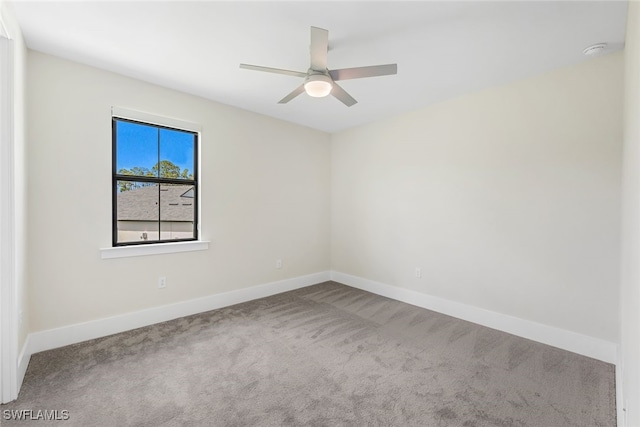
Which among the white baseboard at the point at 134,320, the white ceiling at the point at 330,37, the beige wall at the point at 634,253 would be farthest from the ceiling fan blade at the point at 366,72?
the white baseboard at the point at 134,320

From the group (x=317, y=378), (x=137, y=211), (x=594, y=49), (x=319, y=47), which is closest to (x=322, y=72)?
(x=319, y=47)

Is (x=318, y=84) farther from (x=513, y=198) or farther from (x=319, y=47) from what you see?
(x=513, y=198)

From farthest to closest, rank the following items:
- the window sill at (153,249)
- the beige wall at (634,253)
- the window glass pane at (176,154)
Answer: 1. the window glass pane at (176,154)
2. the window sill at (153,249)
3. the beige wall at (634,253)

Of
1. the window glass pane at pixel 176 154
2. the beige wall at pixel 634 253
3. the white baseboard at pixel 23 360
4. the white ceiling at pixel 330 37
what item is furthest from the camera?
the window glass pane at pixel 176 154

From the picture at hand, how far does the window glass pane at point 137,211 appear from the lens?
2965 mm

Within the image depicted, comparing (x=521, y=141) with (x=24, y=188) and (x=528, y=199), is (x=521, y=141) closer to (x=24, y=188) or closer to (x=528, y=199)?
(x=528, y=199)

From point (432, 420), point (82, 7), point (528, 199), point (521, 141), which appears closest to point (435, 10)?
point (521, 141)

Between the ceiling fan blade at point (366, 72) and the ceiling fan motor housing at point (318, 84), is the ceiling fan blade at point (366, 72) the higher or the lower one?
the higher one

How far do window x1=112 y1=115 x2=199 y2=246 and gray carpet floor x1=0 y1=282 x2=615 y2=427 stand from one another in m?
1.05

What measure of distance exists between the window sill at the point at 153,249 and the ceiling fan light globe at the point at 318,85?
2.27m

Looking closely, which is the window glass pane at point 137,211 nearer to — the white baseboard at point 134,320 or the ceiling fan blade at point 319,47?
the white baseboard at point 134,320

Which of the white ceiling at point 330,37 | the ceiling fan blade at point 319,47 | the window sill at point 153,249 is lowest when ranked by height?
the window sill at point 153,249

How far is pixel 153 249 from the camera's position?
309cm

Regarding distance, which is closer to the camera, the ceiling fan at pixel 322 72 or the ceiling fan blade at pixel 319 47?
the ceiling fan blade at pixel 319 47
